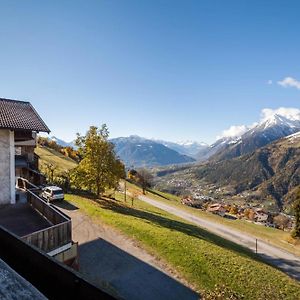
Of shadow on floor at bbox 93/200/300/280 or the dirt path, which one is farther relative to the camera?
shadow on floor at bbox 93/200/300/280

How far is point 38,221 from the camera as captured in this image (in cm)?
2241

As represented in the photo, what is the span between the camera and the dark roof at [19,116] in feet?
86.5

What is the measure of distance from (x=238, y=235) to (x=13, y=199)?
146 ft

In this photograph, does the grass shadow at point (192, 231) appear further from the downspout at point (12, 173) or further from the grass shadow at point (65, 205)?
the downspout at point (12, 173)

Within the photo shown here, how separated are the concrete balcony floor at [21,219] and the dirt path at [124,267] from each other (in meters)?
4.36

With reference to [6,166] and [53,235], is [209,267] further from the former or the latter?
[6,166]

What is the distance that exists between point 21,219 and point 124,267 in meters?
8.51

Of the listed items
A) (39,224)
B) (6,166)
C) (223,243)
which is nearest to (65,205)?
(6,166)

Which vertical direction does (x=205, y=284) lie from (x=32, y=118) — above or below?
below

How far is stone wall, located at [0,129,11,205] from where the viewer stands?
85.2 feet

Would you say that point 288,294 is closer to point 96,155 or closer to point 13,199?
point 13,199

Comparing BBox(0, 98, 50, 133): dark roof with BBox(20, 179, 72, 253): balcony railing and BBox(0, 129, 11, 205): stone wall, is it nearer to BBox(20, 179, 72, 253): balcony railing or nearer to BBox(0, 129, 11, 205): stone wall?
BBox(0, 129, 11, 205): stone wall

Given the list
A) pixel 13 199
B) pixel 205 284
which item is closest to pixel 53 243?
pixel 13 199

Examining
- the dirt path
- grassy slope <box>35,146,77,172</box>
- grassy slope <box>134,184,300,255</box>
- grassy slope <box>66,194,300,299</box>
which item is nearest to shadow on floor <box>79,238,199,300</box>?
the dirt path
